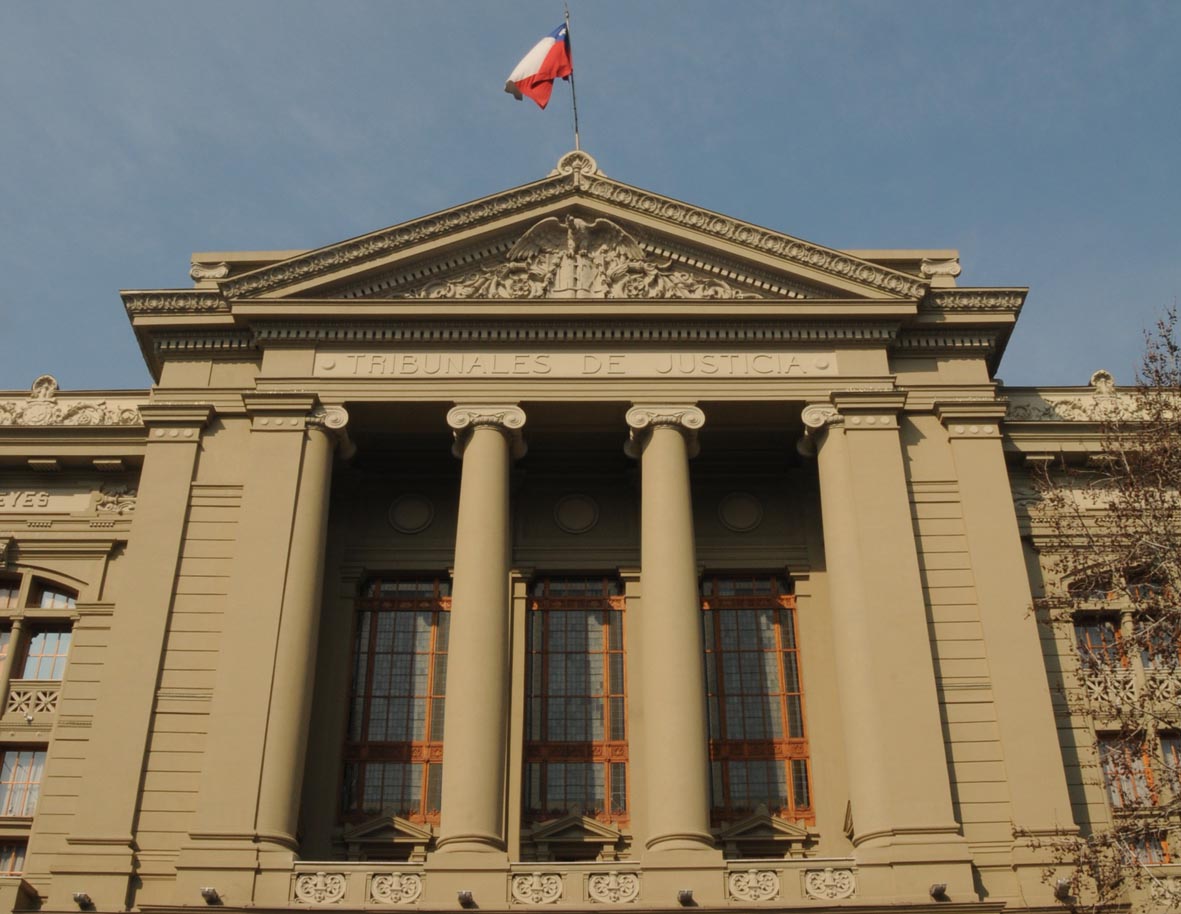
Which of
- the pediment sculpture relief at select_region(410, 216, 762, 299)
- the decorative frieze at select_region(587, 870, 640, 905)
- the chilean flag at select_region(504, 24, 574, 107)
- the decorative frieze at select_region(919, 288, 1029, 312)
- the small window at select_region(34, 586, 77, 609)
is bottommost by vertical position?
the decorative frieze at select_region(587, 870, 640, 905)

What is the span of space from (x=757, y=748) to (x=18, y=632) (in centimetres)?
1570

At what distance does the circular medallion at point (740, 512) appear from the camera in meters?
30.2

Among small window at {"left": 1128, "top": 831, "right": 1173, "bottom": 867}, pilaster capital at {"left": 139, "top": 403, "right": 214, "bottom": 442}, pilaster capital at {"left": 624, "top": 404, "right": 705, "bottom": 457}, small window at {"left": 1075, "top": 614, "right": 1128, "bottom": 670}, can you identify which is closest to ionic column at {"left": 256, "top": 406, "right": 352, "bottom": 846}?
pilaster capital at {"left": 139, "top": 403, "right": 214, "bottom": 442}

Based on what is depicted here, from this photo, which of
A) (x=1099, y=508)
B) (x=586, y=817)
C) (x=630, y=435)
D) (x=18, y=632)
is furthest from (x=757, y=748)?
(x=18, y=632)

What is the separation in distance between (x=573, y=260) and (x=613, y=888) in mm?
13457

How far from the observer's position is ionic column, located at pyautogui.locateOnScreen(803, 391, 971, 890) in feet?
77.5

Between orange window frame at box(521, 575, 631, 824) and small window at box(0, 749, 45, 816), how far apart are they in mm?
9834

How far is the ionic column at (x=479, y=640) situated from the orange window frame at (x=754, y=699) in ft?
16.6

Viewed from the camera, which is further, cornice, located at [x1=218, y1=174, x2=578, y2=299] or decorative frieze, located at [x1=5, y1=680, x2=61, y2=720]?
cornice, located at [x1=218, y1=174, x2=578, y2=299]

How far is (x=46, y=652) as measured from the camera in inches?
1144

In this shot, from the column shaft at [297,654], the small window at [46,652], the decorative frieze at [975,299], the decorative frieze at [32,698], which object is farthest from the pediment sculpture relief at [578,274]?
the decorative frieze at [32,698]

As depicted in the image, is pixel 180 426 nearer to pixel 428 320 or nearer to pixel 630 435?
pixel 428 320

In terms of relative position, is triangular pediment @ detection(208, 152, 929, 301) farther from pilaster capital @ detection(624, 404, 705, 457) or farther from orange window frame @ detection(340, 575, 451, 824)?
orange window frame @ detection(340, 575, 451, 824)

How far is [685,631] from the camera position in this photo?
25438 millimetres
